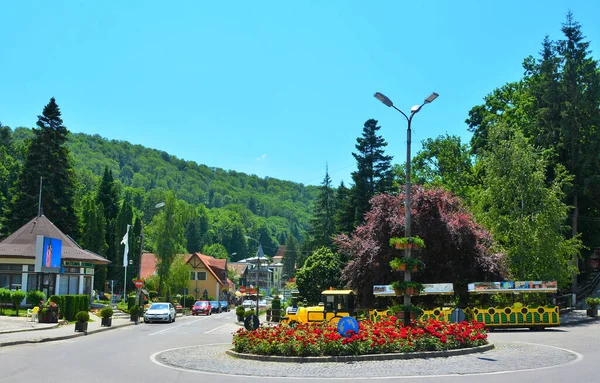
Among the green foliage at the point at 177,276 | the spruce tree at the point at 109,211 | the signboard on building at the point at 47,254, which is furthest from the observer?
the spruce tree at the point at 109,211

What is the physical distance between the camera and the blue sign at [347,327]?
52.4ft

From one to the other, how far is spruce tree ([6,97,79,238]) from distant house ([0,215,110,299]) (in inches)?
505

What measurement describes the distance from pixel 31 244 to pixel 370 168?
32.9 metres

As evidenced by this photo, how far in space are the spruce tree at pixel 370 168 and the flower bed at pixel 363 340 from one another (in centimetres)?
4281

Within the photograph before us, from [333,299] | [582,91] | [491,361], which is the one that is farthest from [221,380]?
[582,91]

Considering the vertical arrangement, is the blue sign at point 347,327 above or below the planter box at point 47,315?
above

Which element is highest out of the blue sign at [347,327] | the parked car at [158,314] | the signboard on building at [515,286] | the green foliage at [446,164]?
the green foliage at [446,164]

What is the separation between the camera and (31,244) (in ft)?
145

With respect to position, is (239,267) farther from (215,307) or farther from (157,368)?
(157,368)

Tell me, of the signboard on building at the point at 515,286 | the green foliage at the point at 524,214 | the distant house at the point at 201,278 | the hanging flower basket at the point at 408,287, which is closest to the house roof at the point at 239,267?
the distant house at the point at 201,278

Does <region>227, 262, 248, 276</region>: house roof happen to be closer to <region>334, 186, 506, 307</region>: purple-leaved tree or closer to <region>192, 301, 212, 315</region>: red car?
<region>192, 301, 212, 315</region>: red car

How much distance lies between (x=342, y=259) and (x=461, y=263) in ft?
75.5

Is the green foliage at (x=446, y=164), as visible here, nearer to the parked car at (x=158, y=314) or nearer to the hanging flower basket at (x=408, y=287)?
the parked car at (x=158, y=314)

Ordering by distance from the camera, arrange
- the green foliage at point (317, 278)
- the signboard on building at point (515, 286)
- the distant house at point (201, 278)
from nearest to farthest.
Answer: the signboard on building at point (515, 286)
the green foliage at point (317, 278)
the distant house at point (201, 278)
